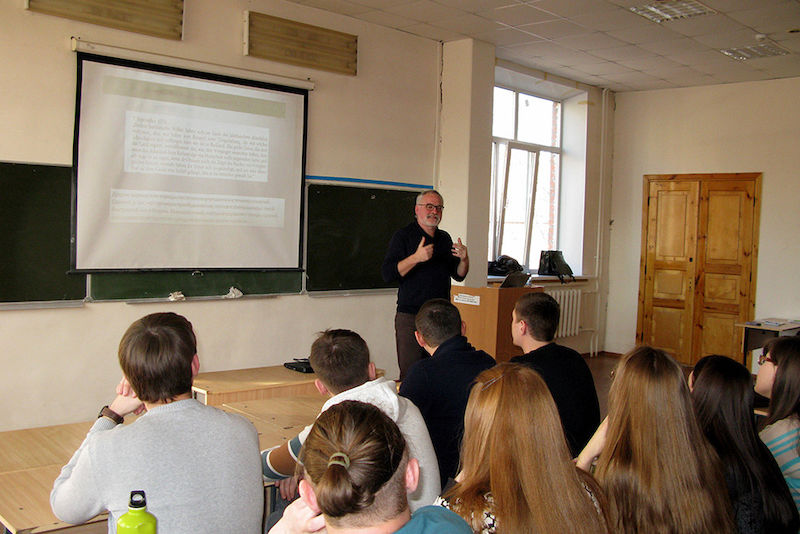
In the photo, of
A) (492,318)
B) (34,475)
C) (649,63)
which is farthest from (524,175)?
(34,475)

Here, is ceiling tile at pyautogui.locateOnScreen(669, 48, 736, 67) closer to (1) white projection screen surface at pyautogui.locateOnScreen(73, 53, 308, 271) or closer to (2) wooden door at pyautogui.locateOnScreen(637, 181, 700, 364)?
(2) wooden door at pyautogui.locateOnScreen(637, 181, 700, 364)

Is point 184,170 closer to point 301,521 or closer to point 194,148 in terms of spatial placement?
point 194,148

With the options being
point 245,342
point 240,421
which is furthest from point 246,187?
point 240,421

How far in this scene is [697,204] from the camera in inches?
328

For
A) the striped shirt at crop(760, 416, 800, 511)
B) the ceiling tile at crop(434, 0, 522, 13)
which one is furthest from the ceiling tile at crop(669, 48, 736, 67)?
the striped shirt at crop(760, 416, 800, 511)

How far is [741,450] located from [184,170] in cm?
405

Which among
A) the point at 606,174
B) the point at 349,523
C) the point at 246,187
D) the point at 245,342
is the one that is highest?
the point at 606,174

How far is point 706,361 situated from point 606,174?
709 cm

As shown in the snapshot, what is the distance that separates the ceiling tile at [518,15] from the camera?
18.5 ft

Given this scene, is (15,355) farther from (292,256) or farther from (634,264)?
(634,264)

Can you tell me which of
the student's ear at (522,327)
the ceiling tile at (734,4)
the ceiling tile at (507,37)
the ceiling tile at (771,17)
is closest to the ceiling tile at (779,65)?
the ceiling tile at (771,17)

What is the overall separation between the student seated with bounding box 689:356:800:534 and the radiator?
19.9 feet

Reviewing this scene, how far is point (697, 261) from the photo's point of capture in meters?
8.33

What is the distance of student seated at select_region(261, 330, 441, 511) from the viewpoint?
211 centimetres
